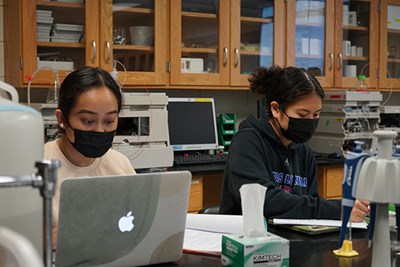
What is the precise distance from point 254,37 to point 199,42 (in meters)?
0.43

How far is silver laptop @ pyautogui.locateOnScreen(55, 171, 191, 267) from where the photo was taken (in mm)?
1028

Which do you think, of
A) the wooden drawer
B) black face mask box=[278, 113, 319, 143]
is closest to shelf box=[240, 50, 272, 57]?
the wooden drawer

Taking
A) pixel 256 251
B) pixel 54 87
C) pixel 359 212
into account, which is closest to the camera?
pixel 256 251

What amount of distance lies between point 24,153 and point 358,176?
0.61m

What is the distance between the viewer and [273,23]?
3533 mm

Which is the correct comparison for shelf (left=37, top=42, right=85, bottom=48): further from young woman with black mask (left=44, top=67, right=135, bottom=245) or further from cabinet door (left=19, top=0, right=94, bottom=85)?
young woman with black mask (left=44, top=67, right=135, bottom=245)

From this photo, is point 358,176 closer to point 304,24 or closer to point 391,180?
point 391,180

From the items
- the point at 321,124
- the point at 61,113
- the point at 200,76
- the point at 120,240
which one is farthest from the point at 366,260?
the point at 321,124

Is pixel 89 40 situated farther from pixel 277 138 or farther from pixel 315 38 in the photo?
pixel 315 38

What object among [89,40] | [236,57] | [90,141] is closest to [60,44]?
[89,40]

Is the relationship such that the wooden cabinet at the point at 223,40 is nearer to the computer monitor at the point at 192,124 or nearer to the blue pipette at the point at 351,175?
the computer monitor at the point at 192,124

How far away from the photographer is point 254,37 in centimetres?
352

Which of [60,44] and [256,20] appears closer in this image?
[60,44]

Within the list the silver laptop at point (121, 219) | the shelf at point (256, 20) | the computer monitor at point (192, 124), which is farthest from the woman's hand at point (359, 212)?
the shelf at point (256, 20)
